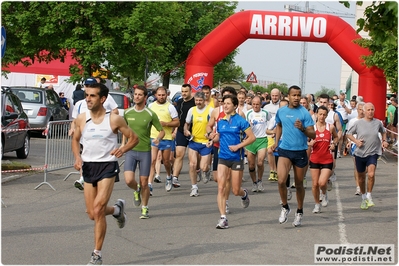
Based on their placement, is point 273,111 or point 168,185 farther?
point 273,111

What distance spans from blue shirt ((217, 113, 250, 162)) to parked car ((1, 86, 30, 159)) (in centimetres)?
692

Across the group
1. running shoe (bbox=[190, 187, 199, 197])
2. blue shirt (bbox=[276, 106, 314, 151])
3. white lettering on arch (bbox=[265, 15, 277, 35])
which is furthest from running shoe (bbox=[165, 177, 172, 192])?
white lettering on arch (bbox=[265, 15, 277, 35])

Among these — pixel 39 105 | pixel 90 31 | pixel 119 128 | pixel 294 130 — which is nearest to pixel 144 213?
pixel 294 130

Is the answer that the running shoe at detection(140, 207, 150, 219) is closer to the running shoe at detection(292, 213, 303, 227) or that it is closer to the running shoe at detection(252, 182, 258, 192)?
the running shoe at detection(292, 213, 303, 227)

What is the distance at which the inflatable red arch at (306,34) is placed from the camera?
26734 millimetres

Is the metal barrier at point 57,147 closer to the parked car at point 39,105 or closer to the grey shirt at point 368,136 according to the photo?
the grey shirt at point 368,136

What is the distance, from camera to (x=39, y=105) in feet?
86.5

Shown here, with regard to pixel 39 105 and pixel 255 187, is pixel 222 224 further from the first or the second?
pixel 39 105

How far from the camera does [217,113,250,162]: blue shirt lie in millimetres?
11172

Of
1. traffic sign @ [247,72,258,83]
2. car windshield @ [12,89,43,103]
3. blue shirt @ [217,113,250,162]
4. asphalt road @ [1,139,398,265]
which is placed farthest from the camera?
traffic sign @ [247,72,258,83]

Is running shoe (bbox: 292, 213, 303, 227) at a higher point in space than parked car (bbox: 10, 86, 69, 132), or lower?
lower

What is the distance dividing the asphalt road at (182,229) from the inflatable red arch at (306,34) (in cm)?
1191

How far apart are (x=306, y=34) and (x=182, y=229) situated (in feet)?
57.0

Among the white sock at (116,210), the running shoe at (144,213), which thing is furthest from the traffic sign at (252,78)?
the white sock at (116,210)
